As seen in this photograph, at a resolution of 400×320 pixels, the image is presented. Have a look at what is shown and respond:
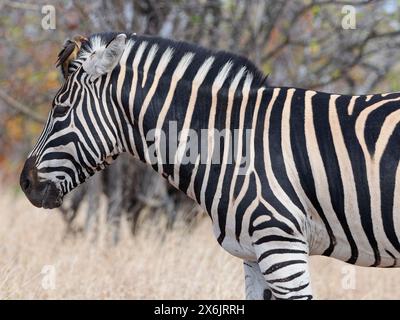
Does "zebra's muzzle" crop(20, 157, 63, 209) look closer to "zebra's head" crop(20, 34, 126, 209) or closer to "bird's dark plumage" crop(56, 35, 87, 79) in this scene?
"zebra's head" crop(20, 34, 126, 209)

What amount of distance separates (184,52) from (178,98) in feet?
1.06

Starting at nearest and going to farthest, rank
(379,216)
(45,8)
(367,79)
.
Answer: (379,216) → (45,8) → (367,79)

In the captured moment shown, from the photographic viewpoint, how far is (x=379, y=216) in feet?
14.6

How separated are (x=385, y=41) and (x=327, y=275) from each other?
130 inches

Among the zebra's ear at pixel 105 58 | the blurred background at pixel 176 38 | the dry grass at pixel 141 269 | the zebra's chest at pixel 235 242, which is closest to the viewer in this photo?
the zebra's chest at pixel 235 242

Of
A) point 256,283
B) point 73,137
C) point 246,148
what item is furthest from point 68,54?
point 256,283

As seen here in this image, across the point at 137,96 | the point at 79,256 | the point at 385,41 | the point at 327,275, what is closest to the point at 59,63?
the point at 137,96

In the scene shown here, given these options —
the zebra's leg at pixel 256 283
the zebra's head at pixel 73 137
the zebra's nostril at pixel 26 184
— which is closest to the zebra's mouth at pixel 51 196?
the zebra's head at pixel 73 137

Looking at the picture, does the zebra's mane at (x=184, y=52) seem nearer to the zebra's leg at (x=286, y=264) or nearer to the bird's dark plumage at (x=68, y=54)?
the bird's dark plumage at (x=68, y=54)

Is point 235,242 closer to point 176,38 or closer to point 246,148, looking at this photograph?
point 246,148

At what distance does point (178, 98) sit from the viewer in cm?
488

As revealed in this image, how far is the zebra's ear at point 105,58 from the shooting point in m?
4.75
